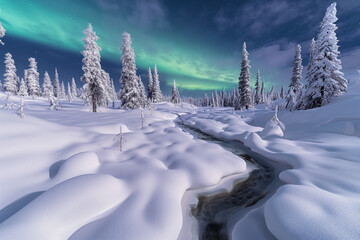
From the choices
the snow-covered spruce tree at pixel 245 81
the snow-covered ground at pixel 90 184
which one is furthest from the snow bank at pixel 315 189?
the snow-covered spruce tree at pixel 245 81

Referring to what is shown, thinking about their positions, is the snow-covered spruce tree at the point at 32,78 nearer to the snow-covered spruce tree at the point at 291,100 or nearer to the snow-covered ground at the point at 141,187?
the snow-covered ground at the point at 141,187

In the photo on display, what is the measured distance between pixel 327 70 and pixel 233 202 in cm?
1585

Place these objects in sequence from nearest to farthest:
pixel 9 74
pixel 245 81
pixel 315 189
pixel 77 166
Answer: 1. pixel 315 189
2. pixel 77 166
3. pixel 245 81
4. pixel 9 74

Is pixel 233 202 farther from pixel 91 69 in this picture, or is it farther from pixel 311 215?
pixel 91 69

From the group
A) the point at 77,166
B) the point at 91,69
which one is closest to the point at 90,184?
the point at 77,166

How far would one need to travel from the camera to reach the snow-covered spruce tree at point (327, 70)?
11.9m

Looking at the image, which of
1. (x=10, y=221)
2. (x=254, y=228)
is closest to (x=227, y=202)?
(x=254, y=228)

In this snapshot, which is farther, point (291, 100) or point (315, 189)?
point (291, 100)

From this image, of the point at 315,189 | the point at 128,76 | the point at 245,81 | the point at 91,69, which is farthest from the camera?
the point at 245,81

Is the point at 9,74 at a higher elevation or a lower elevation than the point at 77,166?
higher

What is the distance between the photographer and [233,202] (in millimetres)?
3693

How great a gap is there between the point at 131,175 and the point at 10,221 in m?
2.13

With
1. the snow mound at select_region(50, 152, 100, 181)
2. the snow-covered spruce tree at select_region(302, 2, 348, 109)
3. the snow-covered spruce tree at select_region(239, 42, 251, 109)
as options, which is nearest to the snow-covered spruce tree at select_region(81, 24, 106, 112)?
the snow mound at select_region(50, 152, 100, 181)

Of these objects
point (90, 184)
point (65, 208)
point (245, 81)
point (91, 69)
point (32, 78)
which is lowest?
point (65, 208)
